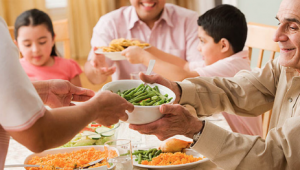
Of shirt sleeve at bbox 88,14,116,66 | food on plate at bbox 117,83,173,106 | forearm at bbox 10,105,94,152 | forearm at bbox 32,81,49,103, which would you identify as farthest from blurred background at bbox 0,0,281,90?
forearm at bbox 10,105,94,152

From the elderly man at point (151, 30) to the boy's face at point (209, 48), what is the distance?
17.0 inches

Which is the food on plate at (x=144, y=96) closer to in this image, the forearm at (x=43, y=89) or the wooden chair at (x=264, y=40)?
the forearm at (x=43, y=89)

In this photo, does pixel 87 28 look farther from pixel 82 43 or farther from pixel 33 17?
pixel 33 17

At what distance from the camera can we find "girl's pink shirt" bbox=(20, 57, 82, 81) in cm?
276

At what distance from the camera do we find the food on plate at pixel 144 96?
45.8 inches

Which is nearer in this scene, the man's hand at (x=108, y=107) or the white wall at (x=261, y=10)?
the man's hand at (x=108, y=107)

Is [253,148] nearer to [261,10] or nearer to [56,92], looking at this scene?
[56,92]

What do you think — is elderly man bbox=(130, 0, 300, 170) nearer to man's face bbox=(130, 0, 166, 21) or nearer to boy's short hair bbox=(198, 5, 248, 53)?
boy's short hair bbox=(198, 5, 248, 53)

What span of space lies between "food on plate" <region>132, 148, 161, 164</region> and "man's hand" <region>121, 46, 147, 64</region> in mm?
901

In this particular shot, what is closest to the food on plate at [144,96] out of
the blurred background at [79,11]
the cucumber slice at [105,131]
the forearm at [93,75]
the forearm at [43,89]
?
the cucumber slice at [105,131]

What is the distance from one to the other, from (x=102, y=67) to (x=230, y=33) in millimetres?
881

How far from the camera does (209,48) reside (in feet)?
7.49

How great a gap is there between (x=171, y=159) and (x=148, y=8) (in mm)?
1678

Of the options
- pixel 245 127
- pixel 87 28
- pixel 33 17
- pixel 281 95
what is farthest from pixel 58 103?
pixel 87 28
